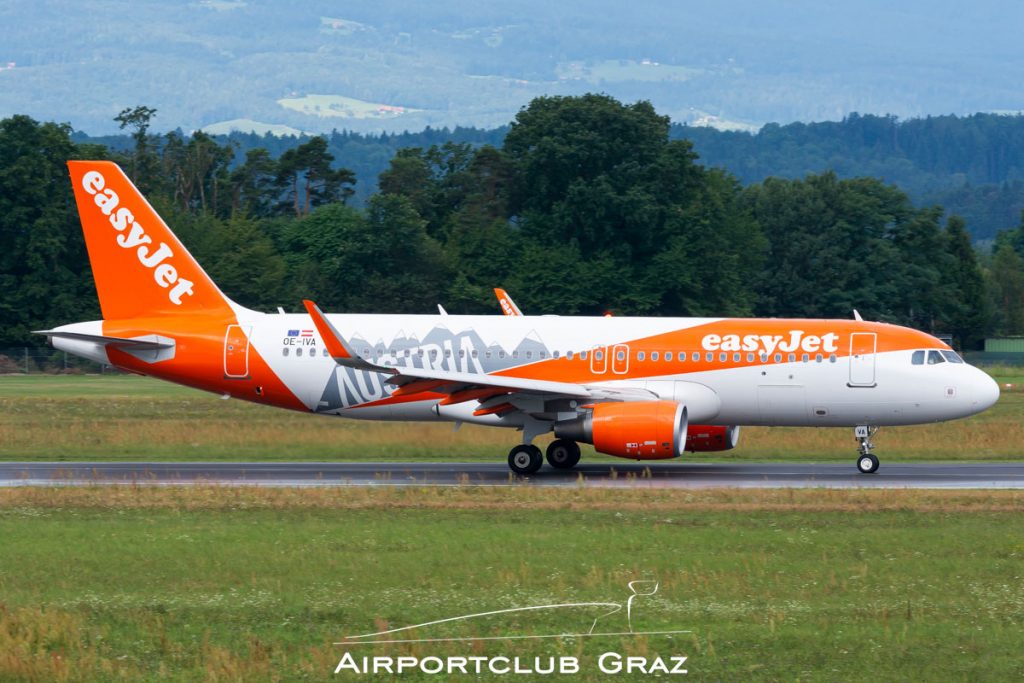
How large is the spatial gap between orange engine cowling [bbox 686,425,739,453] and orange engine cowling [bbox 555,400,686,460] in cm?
264

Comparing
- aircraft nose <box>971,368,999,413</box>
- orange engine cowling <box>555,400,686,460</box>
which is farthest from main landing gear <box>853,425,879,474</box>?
orange engine cowling <box>555,400,686,460</box>

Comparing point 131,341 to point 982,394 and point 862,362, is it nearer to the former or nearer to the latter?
point 862,362

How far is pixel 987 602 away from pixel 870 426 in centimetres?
1538

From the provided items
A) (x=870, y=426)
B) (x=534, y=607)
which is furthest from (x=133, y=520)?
(x=870, y=426)

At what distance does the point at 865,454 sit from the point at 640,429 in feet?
19.4

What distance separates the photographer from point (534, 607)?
15859mm

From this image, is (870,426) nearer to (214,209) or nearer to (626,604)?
Answer: (626,604)

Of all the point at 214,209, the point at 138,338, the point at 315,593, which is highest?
the point at 214,209

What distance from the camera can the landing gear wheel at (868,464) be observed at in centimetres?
3059

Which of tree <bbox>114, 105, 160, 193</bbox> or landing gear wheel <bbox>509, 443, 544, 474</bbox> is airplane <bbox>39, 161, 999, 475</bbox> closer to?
landing gear wheel <bbox>509, 443, 544, 474</bbox>

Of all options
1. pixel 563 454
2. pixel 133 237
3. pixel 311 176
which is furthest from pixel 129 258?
pixel 311 176

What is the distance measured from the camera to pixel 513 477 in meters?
29.5

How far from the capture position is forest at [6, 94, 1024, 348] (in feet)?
→ 254

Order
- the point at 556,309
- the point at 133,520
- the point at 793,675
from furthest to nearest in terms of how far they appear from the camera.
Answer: the point at 556,309 → the point at 133,520 → the point at 793,675
